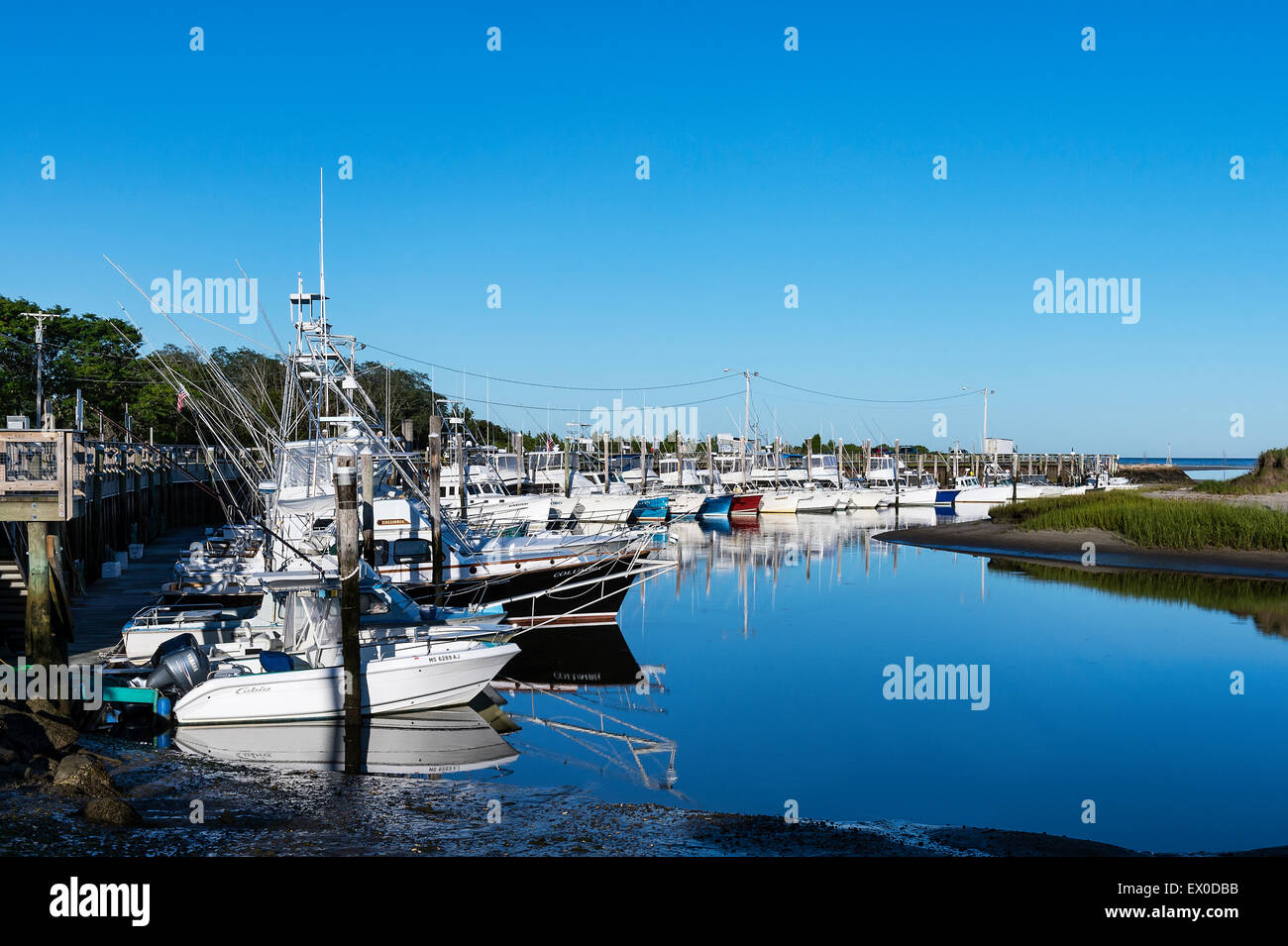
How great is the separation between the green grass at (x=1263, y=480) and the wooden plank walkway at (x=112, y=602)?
58.4 meters

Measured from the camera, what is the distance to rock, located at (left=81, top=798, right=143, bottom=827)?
11047 millimetres

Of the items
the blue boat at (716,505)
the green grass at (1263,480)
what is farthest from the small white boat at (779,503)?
the green grass at (1263,480)

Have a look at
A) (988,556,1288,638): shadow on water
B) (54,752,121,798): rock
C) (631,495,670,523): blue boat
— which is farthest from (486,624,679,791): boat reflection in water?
(631,495,670,523): blue boat

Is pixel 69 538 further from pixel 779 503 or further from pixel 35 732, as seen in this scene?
pixel 779 503

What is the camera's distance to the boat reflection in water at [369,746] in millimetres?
16469

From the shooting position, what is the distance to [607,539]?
2994 centimetres

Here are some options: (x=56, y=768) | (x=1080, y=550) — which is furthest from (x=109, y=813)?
(x=1080, y=550)

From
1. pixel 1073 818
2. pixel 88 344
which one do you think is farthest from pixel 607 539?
pixel 88 344

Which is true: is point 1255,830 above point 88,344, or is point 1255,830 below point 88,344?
below

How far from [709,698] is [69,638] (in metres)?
12.6

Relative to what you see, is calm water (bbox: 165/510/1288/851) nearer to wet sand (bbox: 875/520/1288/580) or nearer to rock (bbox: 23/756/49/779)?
rock (bbox: 23/756/49/779)

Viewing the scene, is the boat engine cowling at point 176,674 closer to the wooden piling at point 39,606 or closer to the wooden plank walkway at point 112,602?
the wooden piling at point 39,606

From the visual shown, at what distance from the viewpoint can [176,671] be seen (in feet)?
59.1
